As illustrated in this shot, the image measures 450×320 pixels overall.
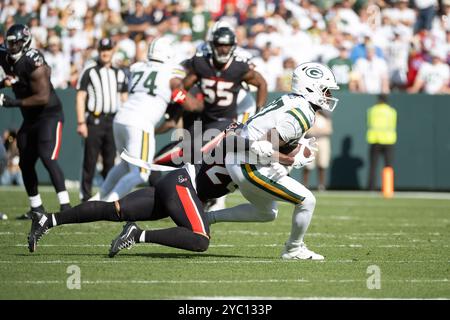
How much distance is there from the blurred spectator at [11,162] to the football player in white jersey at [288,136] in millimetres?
9159

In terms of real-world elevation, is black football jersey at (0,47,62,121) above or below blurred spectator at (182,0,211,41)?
below

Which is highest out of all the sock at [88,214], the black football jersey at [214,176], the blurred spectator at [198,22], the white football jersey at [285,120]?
the blurred spectator at [198,22]

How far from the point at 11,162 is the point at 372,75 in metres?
5.87

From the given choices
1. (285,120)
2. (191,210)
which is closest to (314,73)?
(285,120)

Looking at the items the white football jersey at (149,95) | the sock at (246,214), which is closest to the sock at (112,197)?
the white football jersey at (149,95)

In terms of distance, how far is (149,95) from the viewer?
966 cm

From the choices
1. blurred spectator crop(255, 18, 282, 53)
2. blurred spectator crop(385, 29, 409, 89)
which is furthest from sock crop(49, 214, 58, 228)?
blurred spectator crop(385, 29, 409, 89)

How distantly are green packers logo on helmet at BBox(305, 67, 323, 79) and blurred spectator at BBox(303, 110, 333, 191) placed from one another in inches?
343

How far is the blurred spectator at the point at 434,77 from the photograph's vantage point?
52.3ft

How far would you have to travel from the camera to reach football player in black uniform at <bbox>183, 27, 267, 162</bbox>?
950 cm

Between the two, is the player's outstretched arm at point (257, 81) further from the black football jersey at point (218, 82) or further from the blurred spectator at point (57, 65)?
the blurred spectator at point (57, 65)

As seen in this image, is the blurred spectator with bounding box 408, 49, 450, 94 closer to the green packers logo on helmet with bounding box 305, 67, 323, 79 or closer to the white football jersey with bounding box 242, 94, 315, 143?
the green packers logo on helmet with bounding box 305, 67, 323, 79
